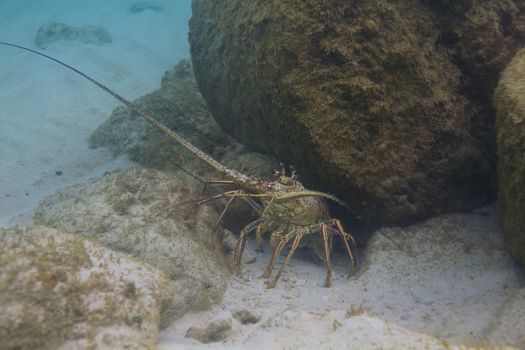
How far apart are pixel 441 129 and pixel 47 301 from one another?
12.9ft

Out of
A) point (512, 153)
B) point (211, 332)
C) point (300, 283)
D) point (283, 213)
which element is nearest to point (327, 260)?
point (300, 283)

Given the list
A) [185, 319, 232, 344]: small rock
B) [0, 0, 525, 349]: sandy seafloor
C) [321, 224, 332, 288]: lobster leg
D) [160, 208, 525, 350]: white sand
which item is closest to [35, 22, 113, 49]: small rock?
[0, 0, 525, 349]: sandy seafloor

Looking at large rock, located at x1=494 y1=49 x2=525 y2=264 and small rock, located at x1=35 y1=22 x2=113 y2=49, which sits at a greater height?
large rock, located at x1=494 y1=49 x2=525 y2=264

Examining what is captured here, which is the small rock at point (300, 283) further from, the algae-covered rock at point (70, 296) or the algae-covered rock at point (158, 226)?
the algae-covered rock at point (70, 296)

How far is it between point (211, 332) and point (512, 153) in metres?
2.90

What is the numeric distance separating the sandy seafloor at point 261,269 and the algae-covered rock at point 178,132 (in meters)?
0.46

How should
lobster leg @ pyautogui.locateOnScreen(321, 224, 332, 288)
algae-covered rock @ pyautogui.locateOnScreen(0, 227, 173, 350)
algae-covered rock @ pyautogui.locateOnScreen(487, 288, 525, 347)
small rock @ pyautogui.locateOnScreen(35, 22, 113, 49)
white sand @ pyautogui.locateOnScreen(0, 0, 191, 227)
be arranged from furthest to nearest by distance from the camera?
small rock @ pyautogui.locateOnScreen(35, 22, 113, 49) < white sand @ pyautogui.locateOnScreen(0, 0, 191, 227) < lobster leg @ pyautogui.locateOnScreen(321, 224, 332, 288) < algae-covered rock @ pyautogui.locateOnScreen(487, 288, 525, 347) < algae-covered rock @ pyautogui.locateOnScreen(0, 227, 173, 350)

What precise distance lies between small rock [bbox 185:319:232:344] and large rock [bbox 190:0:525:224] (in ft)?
6.68

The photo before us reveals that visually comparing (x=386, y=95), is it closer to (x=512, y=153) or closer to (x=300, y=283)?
(x=512, y=153)

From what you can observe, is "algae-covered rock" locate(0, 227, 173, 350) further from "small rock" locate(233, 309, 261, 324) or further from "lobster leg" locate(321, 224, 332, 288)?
"lobster leg" locate(321, 224, 332, 288)

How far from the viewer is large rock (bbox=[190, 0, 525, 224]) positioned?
362cm

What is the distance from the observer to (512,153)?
2898mm

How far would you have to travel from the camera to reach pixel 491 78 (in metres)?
3.82

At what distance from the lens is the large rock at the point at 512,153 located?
9.27ft
